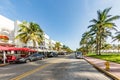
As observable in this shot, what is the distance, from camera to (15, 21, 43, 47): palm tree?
47.9 metres

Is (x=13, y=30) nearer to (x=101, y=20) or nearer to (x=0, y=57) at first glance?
(x=0, y=57)

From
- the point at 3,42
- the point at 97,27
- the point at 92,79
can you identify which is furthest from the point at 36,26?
the point at 92,79

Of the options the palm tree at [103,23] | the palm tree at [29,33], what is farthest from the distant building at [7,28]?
the palm tree at [103,23]

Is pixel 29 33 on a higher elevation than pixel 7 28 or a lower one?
lower

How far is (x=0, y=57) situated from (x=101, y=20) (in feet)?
102

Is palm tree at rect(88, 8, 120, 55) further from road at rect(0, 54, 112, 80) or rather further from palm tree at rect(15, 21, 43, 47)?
road at rect(0, 54, 112, 80)

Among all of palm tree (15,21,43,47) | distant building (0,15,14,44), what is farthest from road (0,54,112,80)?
palm tree (15,21,43,47)

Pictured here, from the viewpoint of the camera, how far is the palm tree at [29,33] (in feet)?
157

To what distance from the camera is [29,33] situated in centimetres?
5006

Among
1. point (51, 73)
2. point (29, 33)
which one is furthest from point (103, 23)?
point (51, 73)

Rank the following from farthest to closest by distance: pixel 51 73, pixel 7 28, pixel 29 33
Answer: pixel 29 33
pixel 7 28
pixel 51 73

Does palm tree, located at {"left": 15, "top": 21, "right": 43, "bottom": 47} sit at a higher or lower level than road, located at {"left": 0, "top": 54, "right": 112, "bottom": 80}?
higher

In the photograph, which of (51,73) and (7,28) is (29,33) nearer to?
(7,28)

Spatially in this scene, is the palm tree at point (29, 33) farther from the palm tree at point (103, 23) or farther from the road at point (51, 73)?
the road at point (51, 73)
